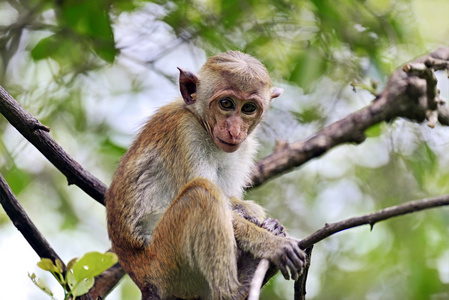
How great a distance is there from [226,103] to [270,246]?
193 centimetres

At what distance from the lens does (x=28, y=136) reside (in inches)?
267

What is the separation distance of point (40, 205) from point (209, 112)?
7.59 metres

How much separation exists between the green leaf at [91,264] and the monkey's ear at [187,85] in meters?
3.65

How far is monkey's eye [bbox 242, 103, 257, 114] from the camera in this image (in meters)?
7.51

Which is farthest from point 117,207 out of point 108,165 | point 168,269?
point 108,165

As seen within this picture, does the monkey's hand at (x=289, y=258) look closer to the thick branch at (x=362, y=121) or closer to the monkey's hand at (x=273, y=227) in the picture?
the monkey's hand at (x=273, y=227)

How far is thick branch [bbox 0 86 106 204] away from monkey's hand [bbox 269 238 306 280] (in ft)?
9.73

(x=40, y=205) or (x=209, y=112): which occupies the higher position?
(x=209, y=112)

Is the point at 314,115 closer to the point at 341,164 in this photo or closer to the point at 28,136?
the point at 341,164

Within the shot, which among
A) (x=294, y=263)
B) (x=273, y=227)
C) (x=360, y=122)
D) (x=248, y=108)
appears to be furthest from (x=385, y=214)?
(x=360, y=122)

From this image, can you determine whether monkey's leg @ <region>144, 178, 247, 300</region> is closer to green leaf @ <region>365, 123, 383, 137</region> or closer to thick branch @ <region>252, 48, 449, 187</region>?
thick branch @ <region>252, 48, 449, 187</region>

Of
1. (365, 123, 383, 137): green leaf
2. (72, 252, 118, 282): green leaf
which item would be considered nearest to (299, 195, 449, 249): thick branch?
(72, 252, 118, 282): green leaf

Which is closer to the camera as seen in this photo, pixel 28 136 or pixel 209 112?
pixel 28 136

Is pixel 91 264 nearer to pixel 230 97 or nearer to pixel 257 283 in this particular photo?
pixel 257 283
